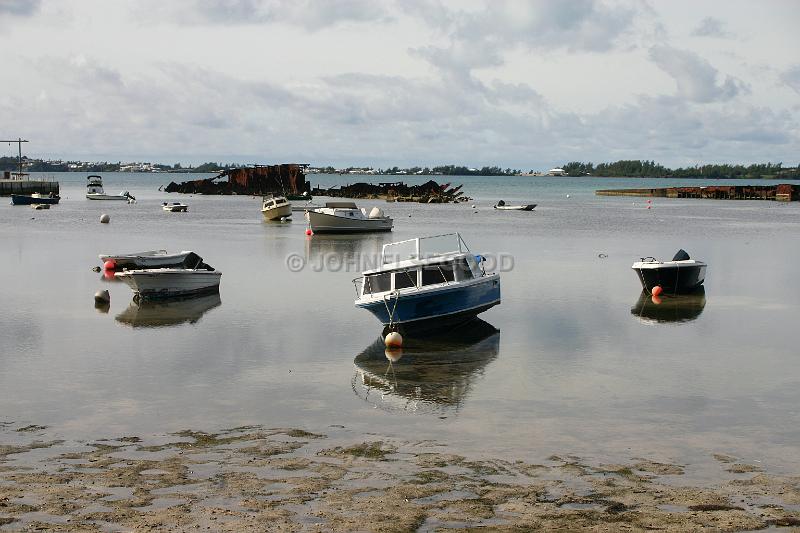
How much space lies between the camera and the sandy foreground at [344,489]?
466 inches

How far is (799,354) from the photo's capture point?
81.3 feet

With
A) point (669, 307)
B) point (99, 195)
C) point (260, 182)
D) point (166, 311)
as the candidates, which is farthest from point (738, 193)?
point (166, 311)

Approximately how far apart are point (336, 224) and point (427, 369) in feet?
162

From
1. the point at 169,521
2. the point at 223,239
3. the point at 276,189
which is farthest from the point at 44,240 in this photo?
the point at 276,189

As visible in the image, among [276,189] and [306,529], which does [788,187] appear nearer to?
[276,189]

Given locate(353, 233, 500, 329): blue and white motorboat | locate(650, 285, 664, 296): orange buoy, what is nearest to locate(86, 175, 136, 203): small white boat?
locate(650, 285, 664, 296): orange buoy

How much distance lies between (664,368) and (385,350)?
753 centimetres

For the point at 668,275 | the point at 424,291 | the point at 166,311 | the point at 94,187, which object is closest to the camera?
the point at 424,291

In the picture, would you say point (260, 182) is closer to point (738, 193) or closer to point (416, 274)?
point (738, 193)

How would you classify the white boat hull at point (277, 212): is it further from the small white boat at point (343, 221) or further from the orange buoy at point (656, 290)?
the orange buoy at point (656, 290)

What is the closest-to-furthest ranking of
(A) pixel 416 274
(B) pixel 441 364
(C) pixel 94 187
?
(B) pixel 441 364
(A) pixel 416 274
(C) pixel 94 187

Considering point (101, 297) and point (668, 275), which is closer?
point (101, 297)

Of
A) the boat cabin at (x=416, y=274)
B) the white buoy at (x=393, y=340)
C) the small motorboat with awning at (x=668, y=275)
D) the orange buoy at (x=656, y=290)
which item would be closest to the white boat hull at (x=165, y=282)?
the boat cabin at (x=416, y=274)

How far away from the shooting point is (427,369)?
22.9m
